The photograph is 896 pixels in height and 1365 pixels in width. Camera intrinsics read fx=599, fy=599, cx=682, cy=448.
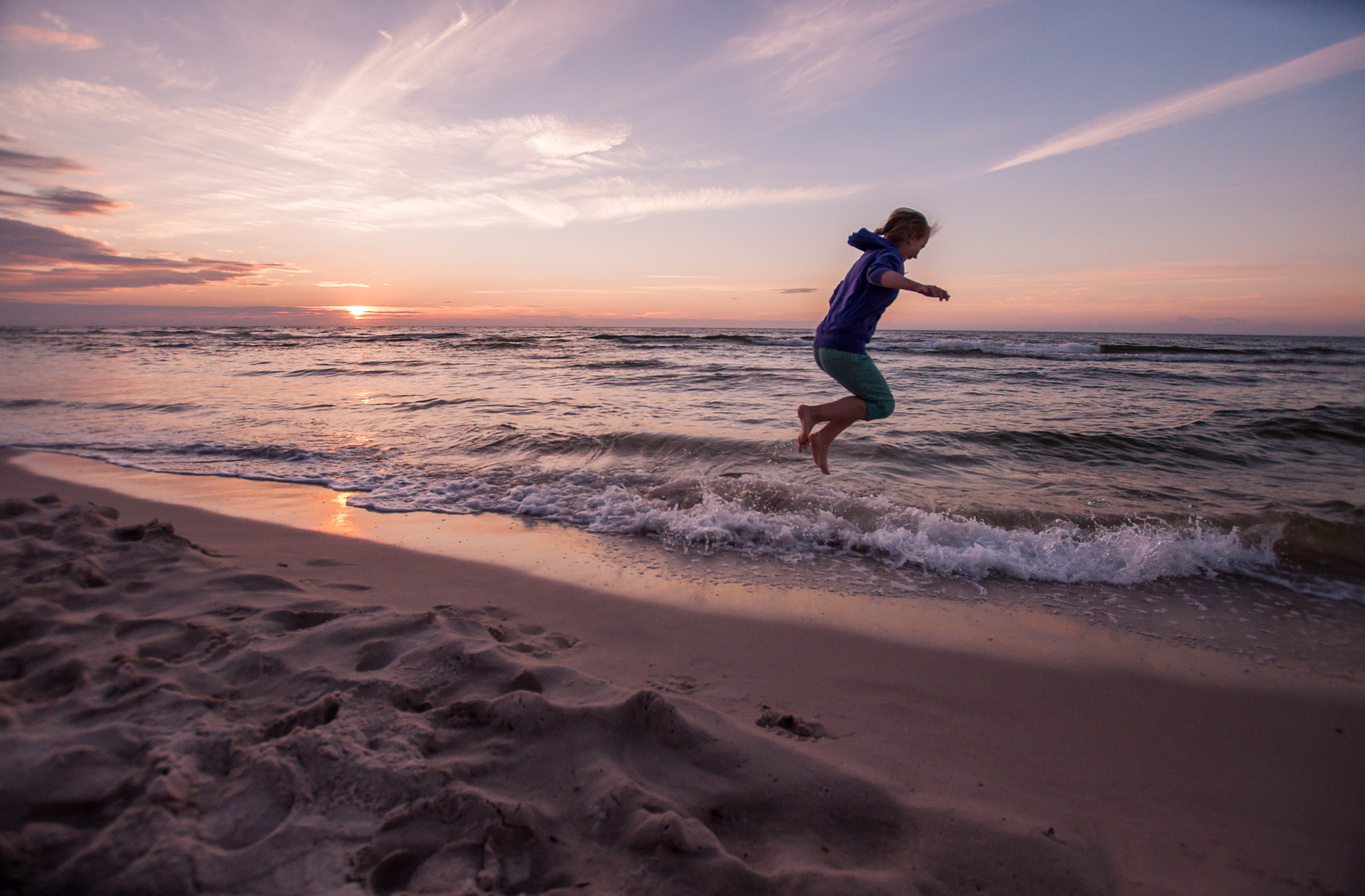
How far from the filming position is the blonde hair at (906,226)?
14.8ft

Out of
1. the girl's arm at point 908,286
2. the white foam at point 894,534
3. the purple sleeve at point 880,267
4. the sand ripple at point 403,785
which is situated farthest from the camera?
the white foam at point 894,534

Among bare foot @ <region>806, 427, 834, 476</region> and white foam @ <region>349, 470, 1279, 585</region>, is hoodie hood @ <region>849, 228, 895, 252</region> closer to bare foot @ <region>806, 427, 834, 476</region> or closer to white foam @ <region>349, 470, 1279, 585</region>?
bare foot @ <region>806, 427, 834, 476</region>

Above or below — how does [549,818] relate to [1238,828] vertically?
above

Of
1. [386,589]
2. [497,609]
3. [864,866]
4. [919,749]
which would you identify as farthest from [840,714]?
[386,589]

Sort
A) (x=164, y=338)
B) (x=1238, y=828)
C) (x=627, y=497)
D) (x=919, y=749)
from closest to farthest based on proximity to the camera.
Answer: (x=1238, y=828) < (x=919, y=749) < (x=627, y=497) < (x=164, y=338)

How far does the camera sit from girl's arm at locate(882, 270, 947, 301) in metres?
3.71

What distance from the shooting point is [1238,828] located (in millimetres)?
2232

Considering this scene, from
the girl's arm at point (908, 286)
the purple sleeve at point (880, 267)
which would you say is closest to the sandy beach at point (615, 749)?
the girl's arm at point (908, 286)

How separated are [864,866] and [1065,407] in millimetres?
13228

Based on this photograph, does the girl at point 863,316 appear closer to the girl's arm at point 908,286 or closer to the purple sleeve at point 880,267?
the purple sleeve at point 880,267

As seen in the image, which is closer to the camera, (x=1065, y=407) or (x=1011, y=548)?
(x=1011, y=548)

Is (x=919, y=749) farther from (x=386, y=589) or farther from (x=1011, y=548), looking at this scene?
(x=386, y=589)

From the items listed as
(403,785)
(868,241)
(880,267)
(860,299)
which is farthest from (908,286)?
(403,785)

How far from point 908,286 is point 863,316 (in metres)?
0.68
